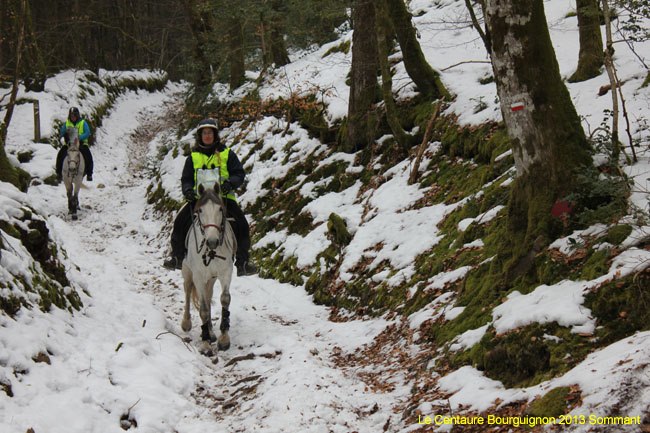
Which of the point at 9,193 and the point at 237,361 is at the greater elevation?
the point at 9,193

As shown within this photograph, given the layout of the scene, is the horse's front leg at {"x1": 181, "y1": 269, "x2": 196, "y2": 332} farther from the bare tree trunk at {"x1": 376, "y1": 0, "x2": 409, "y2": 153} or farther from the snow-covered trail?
the bare tree trunk at {"x1": 376, "y1": 0, "x2": 409, "y2": 153}

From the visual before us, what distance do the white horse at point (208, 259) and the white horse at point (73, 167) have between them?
9.32 m

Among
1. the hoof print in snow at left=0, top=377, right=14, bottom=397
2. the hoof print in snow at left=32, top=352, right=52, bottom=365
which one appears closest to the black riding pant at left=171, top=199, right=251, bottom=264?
the hoof print in snow at left=32, top=352, right=52, bottom=365

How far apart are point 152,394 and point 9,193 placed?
3883mm

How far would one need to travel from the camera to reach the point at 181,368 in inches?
269

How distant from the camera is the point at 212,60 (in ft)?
78.4

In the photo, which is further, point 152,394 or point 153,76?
point 153,76

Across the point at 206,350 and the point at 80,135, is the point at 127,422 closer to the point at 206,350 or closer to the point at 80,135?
the point at 206,350

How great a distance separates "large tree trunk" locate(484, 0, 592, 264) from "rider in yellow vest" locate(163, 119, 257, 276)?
4.44 meters

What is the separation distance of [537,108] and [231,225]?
501 cm

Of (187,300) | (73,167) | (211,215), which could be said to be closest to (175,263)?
(187,300)

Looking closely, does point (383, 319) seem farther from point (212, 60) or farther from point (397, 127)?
point (212, 60)

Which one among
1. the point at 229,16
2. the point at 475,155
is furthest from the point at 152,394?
the point at 229,16

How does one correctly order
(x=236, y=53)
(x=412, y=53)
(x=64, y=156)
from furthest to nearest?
(x=236, y=53) < (x=64, y=156) < (x=412, y=53)
